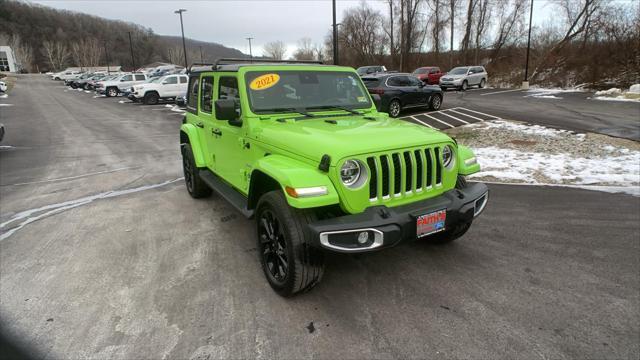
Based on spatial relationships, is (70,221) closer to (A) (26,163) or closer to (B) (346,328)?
(B) (346,328)

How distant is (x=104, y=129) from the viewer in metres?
14.4

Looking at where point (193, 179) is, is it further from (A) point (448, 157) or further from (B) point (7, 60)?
(B) point (7, 60)

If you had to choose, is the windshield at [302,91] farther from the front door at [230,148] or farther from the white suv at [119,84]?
the white suv at [119,84]

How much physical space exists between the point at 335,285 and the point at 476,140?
26.8ft

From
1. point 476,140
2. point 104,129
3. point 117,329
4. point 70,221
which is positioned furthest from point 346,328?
point 104,129

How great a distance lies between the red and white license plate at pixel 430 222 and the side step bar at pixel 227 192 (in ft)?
4.96

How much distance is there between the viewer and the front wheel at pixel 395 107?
14828mm

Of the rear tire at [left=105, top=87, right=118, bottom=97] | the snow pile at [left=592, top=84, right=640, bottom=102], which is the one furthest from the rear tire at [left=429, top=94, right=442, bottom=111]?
the rear tire at [left=105, top=87, right=118, bottom=97]

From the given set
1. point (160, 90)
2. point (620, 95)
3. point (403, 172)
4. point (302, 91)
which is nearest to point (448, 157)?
point (403, 172)

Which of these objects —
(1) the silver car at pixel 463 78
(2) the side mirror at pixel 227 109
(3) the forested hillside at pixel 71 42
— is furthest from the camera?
(3) the forested hillside at pixel 71 42

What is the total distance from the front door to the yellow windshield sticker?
0.70 ft

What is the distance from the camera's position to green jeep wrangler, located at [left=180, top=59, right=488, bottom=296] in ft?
9.45

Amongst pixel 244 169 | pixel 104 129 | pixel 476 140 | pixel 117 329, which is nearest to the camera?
pixel 117 329

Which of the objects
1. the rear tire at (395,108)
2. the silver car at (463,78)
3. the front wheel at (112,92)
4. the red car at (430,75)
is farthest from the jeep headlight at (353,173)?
the front wheel at (112,92)
